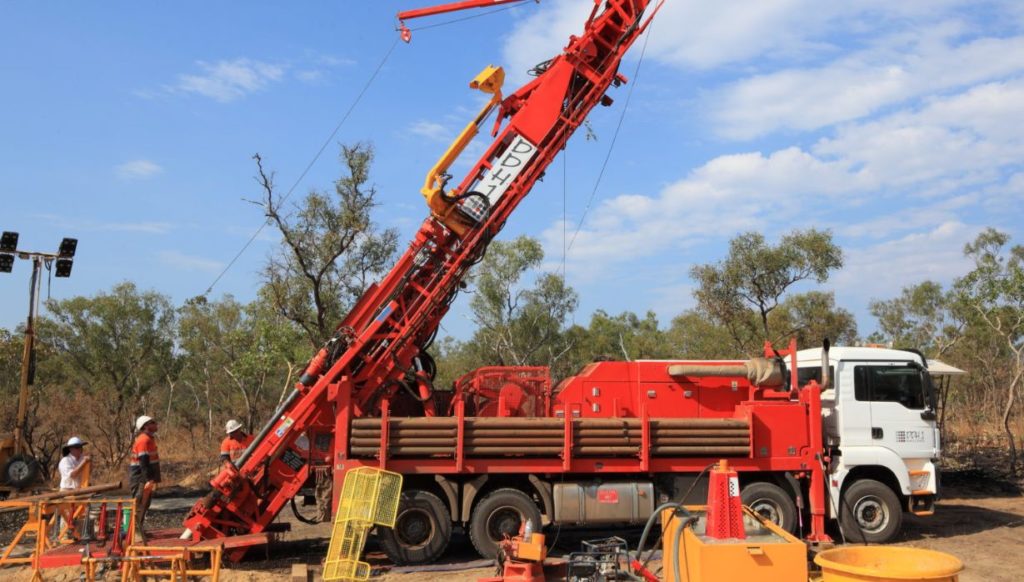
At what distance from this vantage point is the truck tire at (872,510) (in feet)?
39.1

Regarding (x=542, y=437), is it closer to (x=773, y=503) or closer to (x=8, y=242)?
(x=773, y=503)

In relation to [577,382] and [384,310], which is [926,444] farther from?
[384,310]

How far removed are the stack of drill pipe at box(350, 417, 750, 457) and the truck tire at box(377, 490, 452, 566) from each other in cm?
68

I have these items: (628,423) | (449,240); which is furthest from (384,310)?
(628,423)

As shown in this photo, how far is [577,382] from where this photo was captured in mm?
12086

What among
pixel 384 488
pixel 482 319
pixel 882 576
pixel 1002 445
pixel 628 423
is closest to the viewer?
pixel 882 576

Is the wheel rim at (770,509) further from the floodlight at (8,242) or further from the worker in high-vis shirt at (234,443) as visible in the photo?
the floodlight at (8,242)

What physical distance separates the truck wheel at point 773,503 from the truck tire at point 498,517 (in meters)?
3.20

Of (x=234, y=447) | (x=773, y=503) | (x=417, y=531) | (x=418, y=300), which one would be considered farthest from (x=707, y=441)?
(x=234, y=447)

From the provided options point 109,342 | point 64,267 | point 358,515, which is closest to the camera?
point 358,515

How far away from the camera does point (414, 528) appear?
11.0 metres

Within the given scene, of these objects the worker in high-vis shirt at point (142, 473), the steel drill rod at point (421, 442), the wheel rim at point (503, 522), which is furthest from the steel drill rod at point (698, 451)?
the worker in high-vis shirt at point (142, 473)

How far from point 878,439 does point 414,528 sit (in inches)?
285

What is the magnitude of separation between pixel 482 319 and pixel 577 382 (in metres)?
17.7
